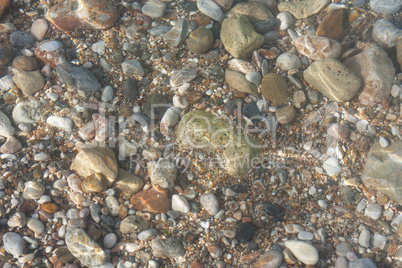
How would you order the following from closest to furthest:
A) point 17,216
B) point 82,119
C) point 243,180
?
point 17,216
point 243,180
point 82,119

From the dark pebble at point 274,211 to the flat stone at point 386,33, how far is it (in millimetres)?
1870

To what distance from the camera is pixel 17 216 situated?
2512 mm

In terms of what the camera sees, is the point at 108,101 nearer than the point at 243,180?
No

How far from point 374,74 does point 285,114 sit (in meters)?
0.85

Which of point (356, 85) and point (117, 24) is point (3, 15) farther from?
point (356, 85)

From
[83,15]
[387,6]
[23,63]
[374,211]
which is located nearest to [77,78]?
[23,63]

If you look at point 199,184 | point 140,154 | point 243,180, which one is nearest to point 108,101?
point 140,154

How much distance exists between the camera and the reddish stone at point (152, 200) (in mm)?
2619

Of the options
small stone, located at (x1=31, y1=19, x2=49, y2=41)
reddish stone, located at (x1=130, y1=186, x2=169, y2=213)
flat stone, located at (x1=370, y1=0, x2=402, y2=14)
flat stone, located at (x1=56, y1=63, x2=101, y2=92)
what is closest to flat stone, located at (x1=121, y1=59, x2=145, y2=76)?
flat stone, located at (x1=56, y1=63, x2=101, y2=92)

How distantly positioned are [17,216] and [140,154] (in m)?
1.02

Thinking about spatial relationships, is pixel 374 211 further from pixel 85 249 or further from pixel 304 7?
pixel 85 249

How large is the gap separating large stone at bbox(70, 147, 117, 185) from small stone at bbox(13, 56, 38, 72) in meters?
1.02

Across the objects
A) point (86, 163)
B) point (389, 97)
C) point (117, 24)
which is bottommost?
point (86, 163)

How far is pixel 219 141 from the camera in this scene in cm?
276
